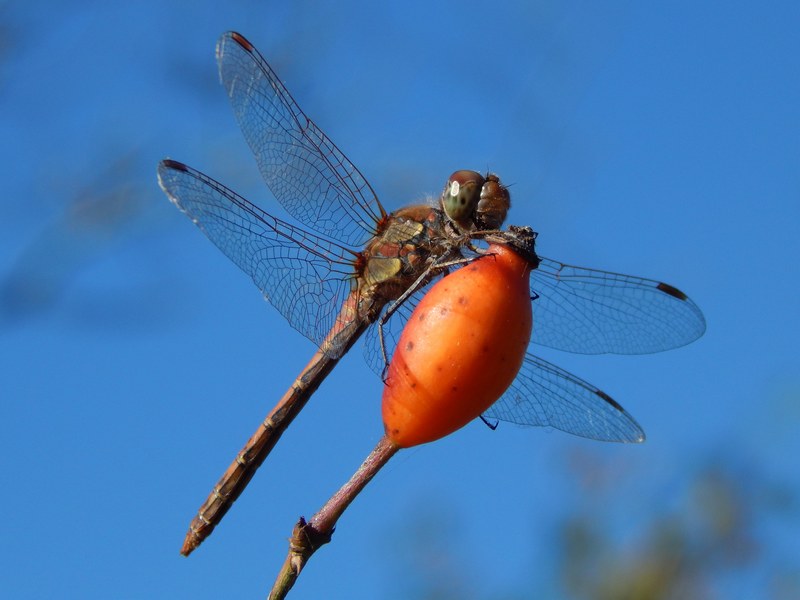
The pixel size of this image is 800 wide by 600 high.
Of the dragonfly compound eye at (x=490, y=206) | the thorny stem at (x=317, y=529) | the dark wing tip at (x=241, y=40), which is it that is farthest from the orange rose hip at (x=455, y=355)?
the dark wing tip at (x=241, y=40)

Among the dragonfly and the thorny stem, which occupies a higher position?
the dragonfly

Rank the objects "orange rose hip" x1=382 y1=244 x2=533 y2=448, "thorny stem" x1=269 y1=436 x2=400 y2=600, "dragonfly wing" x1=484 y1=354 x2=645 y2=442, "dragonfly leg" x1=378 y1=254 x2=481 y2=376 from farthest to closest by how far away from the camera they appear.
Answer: "dragonfly wing" x1=484 y1=354 x2=645 y2=442, "dragonfly leg" x1=378 y1=254 x2=481 y2=376, "orange rose hip" x1=382 y1=244 x2=533 y2=448, "thorny stem" x1=269 y1=436 x2=400 y2=600

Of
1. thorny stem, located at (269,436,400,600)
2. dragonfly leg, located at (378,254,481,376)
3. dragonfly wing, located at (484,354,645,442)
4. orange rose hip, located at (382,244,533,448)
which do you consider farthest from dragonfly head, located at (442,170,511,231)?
thorny stem, located at (269,436,400,600)

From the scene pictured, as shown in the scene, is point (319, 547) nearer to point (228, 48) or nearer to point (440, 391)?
point (440, 391)

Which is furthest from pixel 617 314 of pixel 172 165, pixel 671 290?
pixel 172 165

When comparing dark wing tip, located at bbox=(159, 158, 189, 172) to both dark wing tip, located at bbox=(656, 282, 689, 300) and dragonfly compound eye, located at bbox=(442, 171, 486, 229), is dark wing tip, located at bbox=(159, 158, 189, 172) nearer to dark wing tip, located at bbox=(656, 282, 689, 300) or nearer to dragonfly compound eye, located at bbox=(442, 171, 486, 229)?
dragonfly compound eye, located at bbox=(442, 171, 486, 229)

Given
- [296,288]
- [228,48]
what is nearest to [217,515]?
[296,288]

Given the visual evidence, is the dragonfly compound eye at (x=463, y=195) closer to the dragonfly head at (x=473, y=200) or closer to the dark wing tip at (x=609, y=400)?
the dragonfly head at (x=473, y=200)
